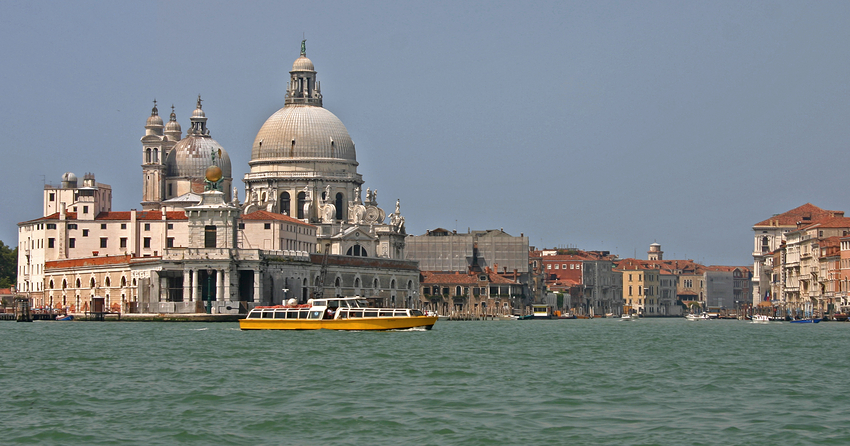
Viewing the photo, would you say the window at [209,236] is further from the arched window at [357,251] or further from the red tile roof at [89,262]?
the arched window at [357,251]

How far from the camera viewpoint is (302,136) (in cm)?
9988

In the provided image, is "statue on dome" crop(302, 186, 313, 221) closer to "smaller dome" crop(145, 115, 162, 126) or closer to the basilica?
the basilica

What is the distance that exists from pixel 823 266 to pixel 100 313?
4757 cm

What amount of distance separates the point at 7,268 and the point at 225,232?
34.9m

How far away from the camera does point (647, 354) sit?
42.7m

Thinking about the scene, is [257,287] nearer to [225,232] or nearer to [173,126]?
[225,232]

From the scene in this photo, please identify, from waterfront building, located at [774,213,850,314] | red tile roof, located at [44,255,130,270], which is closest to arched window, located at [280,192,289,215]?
red tile roof, located at [44,255,130,270]

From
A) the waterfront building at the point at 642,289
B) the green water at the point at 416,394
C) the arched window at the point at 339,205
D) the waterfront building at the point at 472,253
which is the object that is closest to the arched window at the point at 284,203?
the arched window at the point at 339,205

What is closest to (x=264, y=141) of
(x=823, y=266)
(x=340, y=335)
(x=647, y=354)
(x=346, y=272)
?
(x=346, y=272)

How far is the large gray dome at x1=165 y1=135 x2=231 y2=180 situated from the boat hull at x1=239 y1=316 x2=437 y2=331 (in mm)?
43897

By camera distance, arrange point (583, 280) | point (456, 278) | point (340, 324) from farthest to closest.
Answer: point (583, 280) → point (456, 278) → point (340, 324)

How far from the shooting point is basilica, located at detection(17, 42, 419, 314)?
78.2m

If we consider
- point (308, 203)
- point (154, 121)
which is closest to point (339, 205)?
point (308, 203)

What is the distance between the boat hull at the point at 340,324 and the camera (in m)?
56.7
